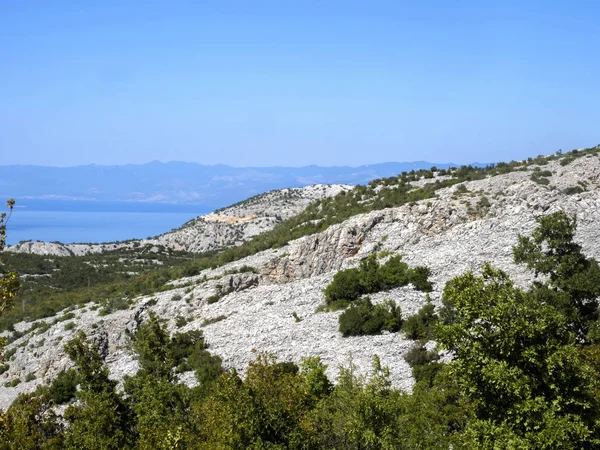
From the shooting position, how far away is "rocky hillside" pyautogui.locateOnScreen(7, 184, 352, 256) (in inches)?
3450

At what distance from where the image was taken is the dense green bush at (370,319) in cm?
2850

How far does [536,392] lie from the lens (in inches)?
462

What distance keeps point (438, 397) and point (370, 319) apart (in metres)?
11.6

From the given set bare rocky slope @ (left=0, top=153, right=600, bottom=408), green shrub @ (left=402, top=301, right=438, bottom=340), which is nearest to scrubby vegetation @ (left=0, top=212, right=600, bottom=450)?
green shrub @ (left=402, top=301, right=438, bottom=340)

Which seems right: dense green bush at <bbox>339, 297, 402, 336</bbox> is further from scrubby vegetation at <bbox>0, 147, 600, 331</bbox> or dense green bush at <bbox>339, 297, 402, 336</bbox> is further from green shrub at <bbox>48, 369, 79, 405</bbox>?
green shrub at <bbox>48, 369, 79, 405</bbox>

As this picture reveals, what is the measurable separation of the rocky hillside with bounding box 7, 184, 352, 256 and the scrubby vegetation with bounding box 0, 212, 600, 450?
6236 centimetres

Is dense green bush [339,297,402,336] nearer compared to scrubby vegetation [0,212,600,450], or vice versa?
scrubby vegetation [0,212,600,450]

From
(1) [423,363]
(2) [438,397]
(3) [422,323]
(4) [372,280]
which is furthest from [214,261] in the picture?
(2) [438,397]

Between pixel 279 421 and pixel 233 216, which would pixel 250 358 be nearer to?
pixel 279 421

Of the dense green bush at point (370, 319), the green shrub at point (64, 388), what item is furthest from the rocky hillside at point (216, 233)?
the dense green bush at point (370, 319)

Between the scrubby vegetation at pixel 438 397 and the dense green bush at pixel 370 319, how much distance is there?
3288 mm

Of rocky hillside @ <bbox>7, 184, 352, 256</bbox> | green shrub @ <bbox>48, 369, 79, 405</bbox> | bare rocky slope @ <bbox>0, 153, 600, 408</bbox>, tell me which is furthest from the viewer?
rocky hillside @ <bbox>7, 184, 352, 256</bbox>

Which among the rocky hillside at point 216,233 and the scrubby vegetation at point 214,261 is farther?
the rocky hillside at point 216,233

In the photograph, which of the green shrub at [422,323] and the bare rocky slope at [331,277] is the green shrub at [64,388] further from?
the green shrub at [422,323]
